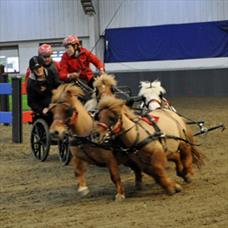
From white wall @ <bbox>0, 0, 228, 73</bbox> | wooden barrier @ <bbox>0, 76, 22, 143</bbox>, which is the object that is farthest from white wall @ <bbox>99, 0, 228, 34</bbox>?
wooden barrier @ <bbox>0, 76, 22, 143</bbox>

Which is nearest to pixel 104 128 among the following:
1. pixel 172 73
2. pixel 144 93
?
pixel 144 93

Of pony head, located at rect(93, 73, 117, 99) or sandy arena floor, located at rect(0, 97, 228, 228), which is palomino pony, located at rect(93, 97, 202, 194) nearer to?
sandy arena floor, located at rect(0, 97, 228, 228)

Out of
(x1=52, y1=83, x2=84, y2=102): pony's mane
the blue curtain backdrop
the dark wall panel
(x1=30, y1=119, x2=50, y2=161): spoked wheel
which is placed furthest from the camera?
the blue curtain backdrop

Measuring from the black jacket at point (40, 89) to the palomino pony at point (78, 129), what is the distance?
2.51 meters

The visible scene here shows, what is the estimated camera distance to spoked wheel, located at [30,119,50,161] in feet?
26.7

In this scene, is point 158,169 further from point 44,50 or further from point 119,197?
point 44,50

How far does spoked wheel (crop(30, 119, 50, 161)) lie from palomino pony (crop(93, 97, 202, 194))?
2726 mm

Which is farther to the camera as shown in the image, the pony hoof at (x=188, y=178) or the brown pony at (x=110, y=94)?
the pony hoof at (x=188, y=178)

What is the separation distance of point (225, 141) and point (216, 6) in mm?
13588

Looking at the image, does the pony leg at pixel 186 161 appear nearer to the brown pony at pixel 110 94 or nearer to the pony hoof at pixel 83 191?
the brown pony at pixel 110 94

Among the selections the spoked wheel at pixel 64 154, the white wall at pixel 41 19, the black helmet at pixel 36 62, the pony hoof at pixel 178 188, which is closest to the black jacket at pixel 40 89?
the black helmet at pixel 36 62

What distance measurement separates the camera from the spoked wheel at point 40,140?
8.14 meters

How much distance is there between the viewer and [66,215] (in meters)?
5.02

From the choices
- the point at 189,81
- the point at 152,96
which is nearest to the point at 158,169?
the point at 152,96
